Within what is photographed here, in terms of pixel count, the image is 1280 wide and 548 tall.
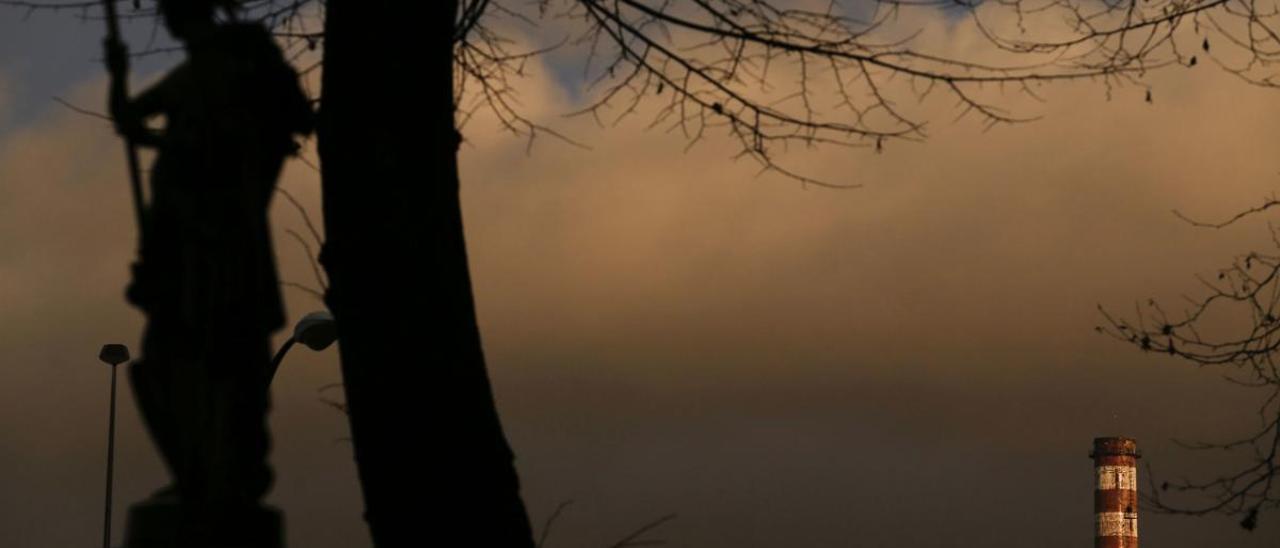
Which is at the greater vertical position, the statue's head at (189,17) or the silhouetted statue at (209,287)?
the statue's head at (189,17)

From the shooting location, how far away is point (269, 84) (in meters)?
5.81

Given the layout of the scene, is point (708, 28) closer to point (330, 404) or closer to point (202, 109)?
point (330, 404)

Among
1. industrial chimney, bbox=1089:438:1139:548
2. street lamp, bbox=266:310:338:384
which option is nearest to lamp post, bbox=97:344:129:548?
street lamp, bbox=266:310:338:384

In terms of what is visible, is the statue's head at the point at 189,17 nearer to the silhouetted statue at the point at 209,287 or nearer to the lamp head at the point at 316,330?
the silhouetted statue at the point at 209,287

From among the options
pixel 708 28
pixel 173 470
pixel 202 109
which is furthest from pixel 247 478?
pixel 708 28

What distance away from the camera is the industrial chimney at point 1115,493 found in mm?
61688

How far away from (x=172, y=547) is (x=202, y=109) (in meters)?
1.18

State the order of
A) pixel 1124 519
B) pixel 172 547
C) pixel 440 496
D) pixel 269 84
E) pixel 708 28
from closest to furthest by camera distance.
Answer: pixel 172 547 → pixel 269 84 → pixel 440 496 → pixel 708 28 → pixel 1124 519

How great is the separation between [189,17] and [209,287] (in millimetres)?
768

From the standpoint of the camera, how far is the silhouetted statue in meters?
5.57

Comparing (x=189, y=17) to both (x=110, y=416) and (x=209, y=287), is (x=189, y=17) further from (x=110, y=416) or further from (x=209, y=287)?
(x=110, y=416)

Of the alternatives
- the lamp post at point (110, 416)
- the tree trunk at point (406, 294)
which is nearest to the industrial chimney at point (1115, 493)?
the lamp post at point (110, 416)

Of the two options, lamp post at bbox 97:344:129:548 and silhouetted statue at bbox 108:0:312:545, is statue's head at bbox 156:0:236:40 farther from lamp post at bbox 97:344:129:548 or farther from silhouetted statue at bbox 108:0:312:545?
lamp post at bbox 97:344:129:548

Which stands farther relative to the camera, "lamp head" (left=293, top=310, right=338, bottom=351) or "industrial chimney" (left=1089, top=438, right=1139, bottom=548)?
"industrial chimney" (left=1089, top=438, right=1139, bottom=548)
